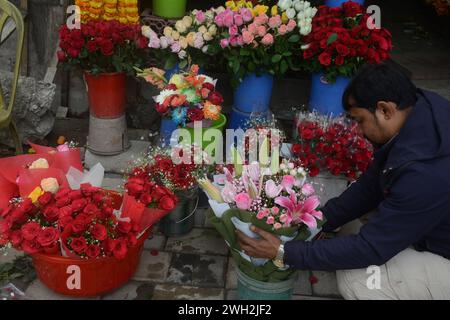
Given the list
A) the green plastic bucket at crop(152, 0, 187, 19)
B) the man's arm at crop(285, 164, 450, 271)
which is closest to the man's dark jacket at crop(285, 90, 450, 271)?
the man's arm at crop(285, 164, 450, 271)

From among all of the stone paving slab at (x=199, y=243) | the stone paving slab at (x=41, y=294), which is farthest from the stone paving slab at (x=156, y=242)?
the stone paving slab at (x=41, y=294)

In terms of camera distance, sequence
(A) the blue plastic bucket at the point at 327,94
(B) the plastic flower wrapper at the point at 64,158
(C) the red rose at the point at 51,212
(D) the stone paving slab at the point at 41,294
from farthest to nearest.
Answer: (A) the blue plastic bucket at the point at 327,94 → (B) the plastic flower wrapper at the point at 64,158 → (D) the stone paving slab at the point at 41,294 → (C) the red rose at the point at 51,212

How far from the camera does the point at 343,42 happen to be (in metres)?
4.12

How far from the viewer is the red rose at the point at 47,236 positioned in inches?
118

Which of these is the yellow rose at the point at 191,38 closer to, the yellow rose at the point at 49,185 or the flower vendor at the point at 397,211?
the yellow rose at the point at 49,185

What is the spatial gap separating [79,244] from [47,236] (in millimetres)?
191

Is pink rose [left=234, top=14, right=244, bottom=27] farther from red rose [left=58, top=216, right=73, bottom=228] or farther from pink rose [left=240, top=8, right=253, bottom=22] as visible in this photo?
red rose [left=58, top=216, right=73, bottom=228]

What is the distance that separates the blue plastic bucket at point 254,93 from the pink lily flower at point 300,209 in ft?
5.66

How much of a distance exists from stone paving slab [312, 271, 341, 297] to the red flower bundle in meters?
1.23

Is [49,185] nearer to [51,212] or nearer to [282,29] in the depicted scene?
[51,212]

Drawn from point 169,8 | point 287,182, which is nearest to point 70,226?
point 287,182

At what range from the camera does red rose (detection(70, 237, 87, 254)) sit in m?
2.97

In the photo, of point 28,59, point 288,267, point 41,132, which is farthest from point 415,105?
point 28,59

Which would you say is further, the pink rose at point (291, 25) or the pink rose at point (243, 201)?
the pink rose at point (291, 25)
